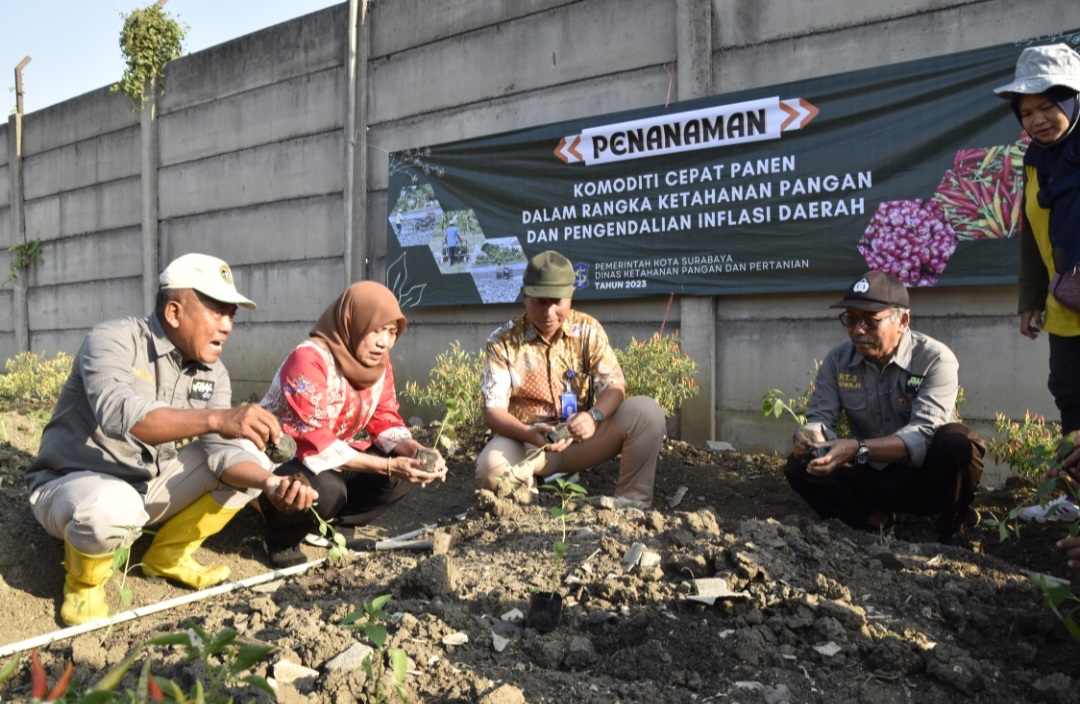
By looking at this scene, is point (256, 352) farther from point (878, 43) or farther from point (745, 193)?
point (878, 43)

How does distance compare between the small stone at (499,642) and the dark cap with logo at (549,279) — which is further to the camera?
the dark cap with logo at (549,279)

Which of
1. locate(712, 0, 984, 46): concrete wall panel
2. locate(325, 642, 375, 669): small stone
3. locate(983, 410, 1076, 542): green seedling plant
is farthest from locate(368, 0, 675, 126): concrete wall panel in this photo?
locate(325, 642, 375, 669): small stone

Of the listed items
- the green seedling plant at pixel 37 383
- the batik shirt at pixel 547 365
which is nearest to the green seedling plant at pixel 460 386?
the batik shirt at pixel 547 365

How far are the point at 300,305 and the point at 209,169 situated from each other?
1.76 m

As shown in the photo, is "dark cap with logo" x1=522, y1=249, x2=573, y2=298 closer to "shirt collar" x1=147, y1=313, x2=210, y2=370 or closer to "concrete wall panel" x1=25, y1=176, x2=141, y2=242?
"shirt collar" x1=147, y1=313, x2=210, y2=370

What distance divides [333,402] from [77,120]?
7444mm

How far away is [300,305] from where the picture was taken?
23.4 ft

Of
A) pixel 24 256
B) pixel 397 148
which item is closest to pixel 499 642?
pixel 397 148

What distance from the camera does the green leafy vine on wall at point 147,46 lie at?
27.1 feet

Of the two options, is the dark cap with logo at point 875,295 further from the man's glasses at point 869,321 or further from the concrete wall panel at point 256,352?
the concrete wall panel at point 256,352

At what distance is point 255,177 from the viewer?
7.47 m

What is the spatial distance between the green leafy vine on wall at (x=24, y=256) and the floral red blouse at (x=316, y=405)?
7686mm

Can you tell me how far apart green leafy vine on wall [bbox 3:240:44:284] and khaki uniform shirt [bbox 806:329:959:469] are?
909 cm

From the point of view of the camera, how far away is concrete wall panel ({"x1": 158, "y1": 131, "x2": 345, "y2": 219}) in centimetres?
692
